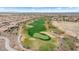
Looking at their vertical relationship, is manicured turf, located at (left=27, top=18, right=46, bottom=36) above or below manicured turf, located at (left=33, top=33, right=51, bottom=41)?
above

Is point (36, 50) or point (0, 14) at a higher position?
point (0, 14)

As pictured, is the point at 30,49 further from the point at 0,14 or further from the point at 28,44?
the point at 0,14

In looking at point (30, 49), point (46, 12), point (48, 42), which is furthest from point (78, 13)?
point (30, 49)

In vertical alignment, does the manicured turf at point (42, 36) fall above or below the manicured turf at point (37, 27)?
below

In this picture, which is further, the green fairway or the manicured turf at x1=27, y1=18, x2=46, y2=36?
the manicured turf at x1=27, y1=18, x2=46, y2=36

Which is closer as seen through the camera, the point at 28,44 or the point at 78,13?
the point at 28,44

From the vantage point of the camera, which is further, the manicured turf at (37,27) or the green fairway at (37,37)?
the manicured turf at (37,27)
